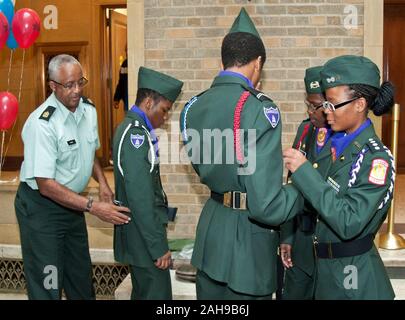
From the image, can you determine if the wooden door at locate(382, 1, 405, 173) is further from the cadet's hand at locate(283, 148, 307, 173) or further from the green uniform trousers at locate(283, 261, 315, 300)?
the cadet's hand at locate(283, 148, 307, 173)

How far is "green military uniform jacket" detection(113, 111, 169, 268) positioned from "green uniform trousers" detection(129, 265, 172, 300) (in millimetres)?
58

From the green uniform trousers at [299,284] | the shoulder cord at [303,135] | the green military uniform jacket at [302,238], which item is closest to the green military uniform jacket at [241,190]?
the green military uniform jacket at [302,238]

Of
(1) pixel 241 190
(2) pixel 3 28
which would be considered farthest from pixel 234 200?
(2) pixel 3 28

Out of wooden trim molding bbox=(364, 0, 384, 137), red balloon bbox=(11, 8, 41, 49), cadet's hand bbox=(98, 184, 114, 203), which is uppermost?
red balloon bbox=(11, 8, 41, 49)

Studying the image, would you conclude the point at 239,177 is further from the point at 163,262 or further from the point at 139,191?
the point at 163,262

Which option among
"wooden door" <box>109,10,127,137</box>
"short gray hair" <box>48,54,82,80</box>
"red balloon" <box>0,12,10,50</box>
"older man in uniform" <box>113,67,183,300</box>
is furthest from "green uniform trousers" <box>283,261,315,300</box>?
"wooden door" <box>109,10,127,137</box>

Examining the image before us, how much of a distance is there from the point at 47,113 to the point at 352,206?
1797mm

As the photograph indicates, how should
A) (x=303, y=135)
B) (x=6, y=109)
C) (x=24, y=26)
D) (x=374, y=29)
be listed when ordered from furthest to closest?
(x=6, y=109) → (x=24, y=26) → (x=374, y=29) → (x=303, y=135)

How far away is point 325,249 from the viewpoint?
2.29 m

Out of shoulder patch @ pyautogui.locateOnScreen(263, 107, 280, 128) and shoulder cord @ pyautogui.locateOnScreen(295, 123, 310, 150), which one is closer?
shoulder patch @ pyautogui.locateOnScreen(263, 107, 280, 128)

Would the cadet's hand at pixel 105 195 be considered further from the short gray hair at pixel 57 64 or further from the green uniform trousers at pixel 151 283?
the short gray hair at pixel 57 64

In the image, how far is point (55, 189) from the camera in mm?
3025

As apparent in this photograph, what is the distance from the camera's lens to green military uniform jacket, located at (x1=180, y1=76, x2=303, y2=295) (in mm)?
2117

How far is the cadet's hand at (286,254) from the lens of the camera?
10.3 ft
